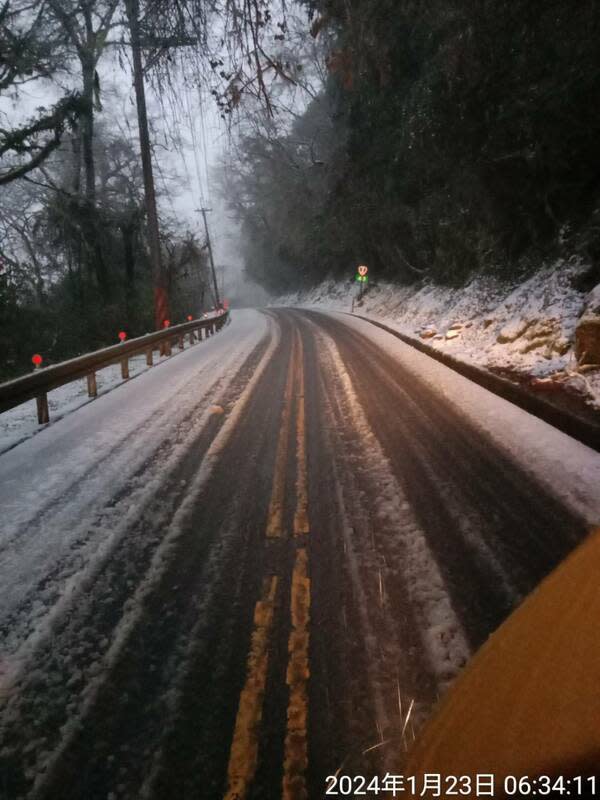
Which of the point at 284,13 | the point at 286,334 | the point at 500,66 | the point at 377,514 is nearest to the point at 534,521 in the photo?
the point at 377,514

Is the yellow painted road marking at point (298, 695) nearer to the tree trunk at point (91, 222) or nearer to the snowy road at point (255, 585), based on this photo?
the snowy road at point (255, 585)

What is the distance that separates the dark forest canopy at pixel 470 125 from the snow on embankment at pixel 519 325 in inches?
30.2

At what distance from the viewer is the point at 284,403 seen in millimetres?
7301

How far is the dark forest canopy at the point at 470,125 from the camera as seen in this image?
689 cm

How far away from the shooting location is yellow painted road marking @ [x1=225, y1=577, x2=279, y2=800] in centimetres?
179

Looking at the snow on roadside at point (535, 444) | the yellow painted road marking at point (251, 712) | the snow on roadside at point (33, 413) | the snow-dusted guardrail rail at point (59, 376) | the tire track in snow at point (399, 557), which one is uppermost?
the snow-dusted guardrail rail at point (59, 376)

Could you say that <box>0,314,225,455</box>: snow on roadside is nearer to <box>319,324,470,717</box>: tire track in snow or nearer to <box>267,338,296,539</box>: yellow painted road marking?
<box>267,338,296,539</box>: yellow painted road marking

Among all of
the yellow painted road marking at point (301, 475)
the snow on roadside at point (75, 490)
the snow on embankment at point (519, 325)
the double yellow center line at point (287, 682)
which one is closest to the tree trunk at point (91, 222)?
the snow on embankment at point (519, 325)

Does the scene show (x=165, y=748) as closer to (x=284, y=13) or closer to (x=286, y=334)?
(x=284, y=13)

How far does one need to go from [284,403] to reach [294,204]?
37973 mm

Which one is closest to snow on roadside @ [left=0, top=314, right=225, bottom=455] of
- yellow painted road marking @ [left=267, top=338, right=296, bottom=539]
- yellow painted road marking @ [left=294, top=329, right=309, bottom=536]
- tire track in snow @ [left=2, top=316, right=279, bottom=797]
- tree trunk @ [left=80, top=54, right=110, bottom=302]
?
tire track in snow @ [left=2, top=316, right=279, bottom=797]

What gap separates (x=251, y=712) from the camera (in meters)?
2.06

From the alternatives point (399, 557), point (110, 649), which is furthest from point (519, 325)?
point (110, 649)

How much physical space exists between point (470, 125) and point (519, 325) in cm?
550
